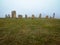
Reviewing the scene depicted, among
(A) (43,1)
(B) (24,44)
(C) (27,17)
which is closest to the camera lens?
(B) (24,44)

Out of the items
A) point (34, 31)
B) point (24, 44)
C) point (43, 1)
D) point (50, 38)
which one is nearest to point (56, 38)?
point (50, 38)

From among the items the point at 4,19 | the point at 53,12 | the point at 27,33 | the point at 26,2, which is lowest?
the point at 27,33

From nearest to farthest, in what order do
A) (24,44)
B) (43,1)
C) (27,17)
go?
(24,44) → (27,17) → (43,1)

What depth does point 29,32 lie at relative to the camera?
3.20 meters

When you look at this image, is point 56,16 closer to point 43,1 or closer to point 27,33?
point 43,1

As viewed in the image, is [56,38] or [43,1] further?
[43,1]

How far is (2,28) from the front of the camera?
311cm

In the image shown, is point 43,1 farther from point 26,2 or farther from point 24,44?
point 24,44

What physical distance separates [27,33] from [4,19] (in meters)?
0.76

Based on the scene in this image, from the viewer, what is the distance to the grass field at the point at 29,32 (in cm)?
307

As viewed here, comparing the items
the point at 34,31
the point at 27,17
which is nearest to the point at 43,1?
the point at 27,17

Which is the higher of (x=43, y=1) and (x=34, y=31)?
(x=43, y=1)

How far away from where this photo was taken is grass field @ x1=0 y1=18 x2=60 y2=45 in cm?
307

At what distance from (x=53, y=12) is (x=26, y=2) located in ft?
2.95
